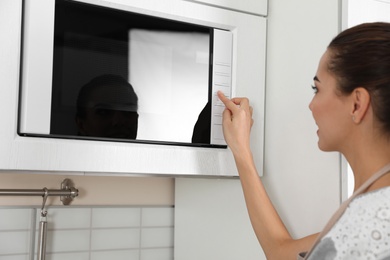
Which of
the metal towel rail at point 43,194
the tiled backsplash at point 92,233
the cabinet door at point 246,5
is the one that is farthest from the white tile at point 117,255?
the cabinet door at point 246,5

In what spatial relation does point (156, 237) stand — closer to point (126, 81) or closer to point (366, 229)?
point (126, 81)

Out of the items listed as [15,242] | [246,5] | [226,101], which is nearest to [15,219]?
[15,242]

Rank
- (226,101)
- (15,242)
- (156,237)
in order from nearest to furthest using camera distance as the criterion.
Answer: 1. (226,101)
2. (15,242)
3. (156,237)

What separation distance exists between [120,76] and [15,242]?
580 mm

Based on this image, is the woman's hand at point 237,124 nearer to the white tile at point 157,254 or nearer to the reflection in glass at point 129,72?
the reflection in glass at point 129,72

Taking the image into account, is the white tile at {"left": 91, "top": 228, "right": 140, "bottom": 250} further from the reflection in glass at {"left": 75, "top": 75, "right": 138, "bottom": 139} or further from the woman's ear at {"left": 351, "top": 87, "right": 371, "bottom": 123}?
the woman's ear at {"left": 351, "top": 87, "right": 371, "bottom": 123}

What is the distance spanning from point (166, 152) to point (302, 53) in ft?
1.34

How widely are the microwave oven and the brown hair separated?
40cm

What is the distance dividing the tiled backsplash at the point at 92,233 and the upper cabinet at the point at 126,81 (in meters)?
0.40

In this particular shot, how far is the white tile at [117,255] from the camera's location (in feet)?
5.06

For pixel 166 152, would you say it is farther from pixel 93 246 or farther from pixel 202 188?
pixel 93 246

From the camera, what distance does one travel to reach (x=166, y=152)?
123cm

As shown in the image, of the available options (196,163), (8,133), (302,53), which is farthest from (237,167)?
(8,133)

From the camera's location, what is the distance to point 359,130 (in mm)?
962
